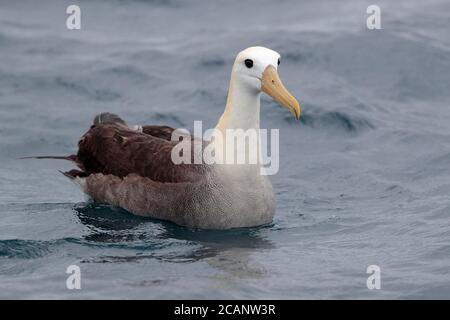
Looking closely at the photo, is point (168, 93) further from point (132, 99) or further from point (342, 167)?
point (342, 167)

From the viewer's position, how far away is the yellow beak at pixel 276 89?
9805mm

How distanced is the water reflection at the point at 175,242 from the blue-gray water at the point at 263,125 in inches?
1.0

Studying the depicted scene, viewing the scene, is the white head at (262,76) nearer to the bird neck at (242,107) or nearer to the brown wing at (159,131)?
the bird neck at (242,107)

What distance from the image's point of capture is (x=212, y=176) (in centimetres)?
1017

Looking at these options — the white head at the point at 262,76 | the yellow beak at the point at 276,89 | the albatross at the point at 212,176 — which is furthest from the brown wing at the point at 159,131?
the yellow beak at the point at 276,89

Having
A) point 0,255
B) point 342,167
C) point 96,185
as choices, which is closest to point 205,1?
point 342,167

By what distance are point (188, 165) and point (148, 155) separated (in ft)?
1.77

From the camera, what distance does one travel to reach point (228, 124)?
33.0 ft

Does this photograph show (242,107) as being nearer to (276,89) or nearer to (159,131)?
(276,89)

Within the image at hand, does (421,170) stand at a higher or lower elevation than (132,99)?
lower

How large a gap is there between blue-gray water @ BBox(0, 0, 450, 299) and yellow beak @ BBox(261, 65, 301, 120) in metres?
1.35

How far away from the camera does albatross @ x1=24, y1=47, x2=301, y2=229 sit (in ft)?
32.7

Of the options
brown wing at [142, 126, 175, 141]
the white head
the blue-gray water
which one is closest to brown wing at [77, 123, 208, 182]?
brown wing at [142, 126, 175, 141]

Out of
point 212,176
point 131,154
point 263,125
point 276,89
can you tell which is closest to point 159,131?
point 131,154
